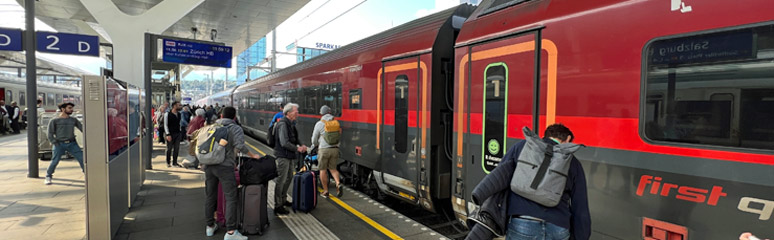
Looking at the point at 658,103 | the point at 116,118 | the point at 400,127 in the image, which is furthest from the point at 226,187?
the point at 658,103

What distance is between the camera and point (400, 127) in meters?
5.34

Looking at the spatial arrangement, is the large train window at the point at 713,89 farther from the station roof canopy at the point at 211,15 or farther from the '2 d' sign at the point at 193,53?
the station roof canopy at the point at 211,15

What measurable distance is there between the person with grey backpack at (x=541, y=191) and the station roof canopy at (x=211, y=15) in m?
11.4

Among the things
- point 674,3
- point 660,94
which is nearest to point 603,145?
point 660,94

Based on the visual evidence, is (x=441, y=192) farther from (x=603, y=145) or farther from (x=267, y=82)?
(x=267, y=82)

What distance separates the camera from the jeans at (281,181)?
212 inches

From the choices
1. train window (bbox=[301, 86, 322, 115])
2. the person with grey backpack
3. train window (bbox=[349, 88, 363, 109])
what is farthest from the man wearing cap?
the person with grey backpack

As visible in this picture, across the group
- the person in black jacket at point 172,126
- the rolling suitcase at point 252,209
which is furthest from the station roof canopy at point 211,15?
the rolling suitcase at point 252,209

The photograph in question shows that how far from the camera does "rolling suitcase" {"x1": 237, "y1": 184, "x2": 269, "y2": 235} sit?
4.54 m

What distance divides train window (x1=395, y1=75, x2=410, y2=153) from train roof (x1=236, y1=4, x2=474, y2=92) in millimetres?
427

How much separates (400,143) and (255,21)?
1197 cm

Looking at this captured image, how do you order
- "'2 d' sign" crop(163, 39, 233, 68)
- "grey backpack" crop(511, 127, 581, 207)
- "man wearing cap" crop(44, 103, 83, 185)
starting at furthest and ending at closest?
"'2 d' sign" crop(163, 39, 233, 68)
"man wearing cap" crop(44, 103, 83, 185)
"grey backpack" crop(511, 127, 581, 207)

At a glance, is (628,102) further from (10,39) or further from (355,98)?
(10,39)

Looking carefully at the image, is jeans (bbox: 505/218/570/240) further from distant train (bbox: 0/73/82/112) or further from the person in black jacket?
distant train (bbox: 0/73/82/112)
